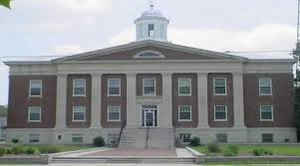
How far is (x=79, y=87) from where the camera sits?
48.7 metres

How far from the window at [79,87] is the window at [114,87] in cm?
274

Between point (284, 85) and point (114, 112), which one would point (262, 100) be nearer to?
point (284, 85)

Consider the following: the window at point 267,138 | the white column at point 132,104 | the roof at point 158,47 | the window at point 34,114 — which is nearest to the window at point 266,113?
the window at point 267,138

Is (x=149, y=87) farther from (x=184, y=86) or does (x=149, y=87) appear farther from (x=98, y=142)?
(x=98, y=142)

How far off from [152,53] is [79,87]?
27.9 ft

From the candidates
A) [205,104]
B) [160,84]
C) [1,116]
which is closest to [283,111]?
[205,104]

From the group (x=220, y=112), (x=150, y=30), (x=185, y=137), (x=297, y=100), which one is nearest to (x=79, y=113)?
(x=185, y=137)

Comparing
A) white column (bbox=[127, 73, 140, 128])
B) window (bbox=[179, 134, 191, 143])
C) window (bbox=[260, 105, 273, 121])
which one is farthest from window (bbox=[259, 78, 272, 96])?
white column (bbox=[127, 73, 140, 128])

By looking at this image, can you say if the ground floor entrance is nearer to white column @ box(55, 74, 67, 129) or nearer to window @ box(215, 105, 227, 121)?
window @ box(215, 105, 227, 121)

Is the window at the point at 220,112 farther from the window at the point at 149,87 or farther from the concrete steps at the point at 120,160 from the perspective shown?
the concrete steps at the point at 120,160

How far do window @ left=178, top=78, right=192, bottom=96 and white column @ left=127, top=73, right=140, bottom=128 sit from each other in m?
4.76

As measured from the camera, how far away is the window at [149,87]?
47.9 metres

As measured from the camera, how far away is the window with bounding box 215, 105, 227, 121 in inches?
1864

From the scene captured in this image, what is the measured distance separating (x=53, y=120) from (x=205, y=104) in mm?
16004
